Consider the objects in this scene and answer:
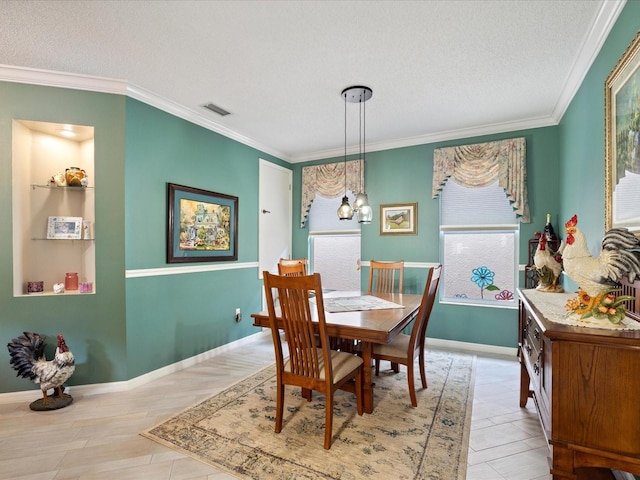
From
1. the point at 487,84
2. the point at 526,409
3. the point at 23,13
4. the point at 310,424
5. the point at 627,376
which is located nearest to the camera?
the point at 627,376

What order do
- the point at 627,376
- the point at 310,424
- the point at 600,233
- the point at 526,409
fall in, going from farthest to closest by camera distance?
the point at 526,409
the point at 310,424
the point at 600,233
the point at 627,376

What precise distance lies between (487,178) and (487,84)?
1.22m

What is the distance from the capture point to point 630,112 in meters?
1.57

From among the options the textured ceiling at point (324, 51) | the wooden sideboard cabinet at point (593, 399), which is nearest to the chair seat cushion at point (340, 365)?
the wooden sideboard cabinet at point (593, 399)

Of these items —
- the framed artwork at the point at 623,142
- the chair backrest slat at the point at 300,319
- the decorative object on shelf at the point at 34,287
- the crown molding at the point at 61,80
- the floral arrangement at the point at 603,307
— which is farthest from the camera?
the decorative object on shelf at the point at 34,287

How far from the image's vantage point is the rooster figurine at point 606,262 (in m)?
1.31

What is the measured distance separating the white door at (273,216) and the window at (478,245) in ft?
7.43

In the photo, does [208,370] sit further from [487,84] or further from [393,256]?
[487,84]

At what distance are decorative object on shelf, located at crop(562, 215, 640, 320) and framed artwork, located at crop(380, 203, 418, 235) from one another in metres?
2.60

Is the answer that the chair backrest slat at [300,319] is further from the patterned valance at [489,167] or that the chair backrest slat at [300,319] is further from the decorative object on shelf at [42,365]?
the patterned valance at [489,167]

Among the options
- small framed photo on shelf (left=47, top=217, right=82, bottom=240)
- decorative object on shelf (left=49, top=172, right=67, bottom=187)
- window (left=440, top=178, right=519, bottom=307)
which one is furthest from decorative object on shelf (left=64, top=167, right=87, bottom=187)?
window (left=440, top=178, right=519, bottom=307)

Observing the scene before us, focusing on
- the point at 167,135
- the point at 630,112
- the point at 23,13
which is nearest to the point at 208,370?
the point at 167,135

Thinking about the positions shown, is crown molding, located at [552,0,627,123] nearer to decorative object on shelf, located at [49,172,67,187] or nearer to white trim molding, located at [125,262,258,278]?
white trim molding, located at [125,262,258,278]

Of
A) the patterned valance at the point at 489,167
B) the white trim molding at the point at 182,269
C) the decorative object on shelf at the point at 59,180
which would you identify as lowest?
the white trim molding at the point at 182,269
